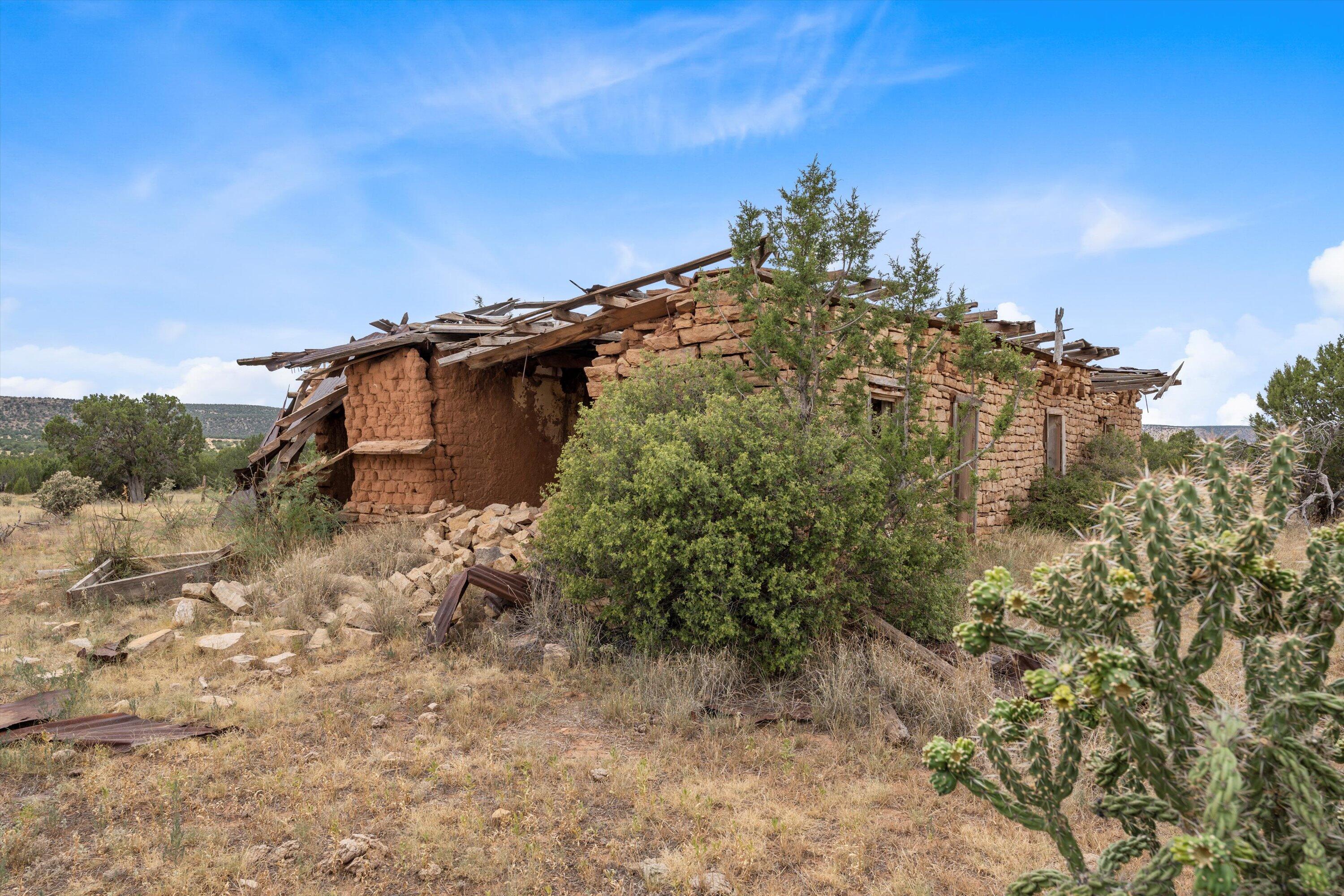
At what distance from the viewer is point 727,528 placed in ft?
16.3

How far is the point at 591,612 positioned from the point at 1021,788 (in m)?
4.21

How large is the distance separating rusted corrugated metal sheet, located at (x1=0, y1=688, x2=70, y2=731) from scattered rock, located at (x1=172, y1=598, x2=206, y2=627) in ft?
5.10

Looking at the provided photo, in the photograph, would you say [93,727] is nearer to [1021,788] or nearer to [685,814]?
[685,814]

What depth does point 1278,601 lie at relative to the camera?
205cm

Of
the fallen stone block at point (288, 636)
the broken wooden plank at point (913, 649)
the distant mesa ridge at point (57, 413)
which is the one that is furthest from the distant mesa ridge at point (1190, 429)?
the distant mesa ridge at point (57, 413)

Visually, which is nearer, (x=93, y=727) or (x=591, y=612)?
(x=93, y=727)

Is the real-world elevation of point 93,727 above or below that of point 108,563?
below

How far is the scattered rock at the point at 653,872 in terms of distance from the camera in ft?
9.91

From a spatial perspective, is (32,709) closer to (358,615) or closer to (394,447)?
(358,615)

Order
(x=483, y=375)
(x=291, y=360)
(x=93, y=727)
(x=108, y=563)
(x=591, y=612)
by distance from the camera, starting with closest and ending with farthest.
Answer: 1. (x=93, y=727)
2. (x=591, y=612)
3. (x=108, y=563)
4. (x=483, y=375)
5. (x=291, y=360)

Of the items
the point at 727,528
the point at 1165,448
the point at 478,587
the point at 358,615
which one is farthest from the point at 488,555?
the point at 1165,448

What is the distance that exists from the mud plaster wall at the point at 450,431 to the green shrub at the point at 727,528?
157 inches

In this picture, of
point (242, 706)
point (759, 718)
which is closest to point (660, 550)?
point (759, 718)

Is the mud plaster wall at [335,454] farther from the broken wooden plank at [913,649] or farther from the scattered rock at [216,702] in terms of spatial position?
the broken wooden plank at [913,649]
